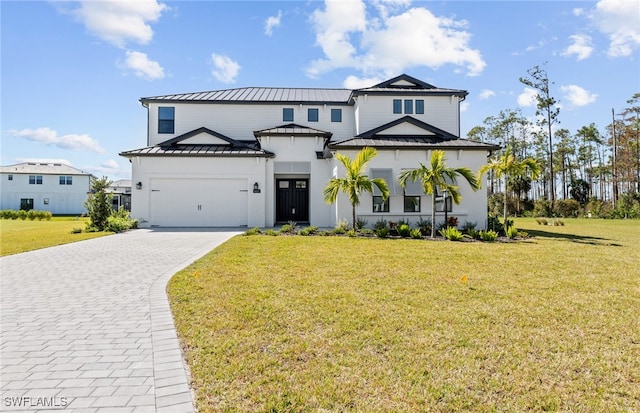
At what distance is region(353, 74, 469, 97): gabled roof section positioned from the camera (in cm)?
2048

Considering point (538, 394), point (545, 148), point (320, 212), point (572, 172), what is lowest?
point (538, 394)

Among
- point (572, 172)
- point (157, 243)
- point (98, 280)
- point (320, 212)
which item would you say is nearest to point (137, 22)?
point (157, 243)

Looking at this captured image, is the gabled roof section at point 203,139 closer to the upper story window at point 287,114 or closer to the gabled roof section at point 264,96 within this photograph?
the gabled roof section at point 264,96

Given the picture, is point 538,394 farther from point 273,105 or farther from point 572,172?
point 572,172

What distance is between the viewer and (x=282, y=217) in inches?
840

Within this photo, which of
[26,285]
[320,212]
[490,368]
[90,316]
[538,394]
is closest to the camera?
[538,394]

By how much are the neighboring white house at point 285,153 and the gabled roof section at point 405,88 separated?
0.21 feet

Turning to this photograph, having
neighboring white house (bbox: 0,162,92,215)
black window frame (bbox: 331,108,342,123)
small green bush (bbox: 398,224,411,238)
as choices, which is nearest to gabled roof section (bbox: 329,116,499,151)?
black window frame (bbox: 331,108,342,123)

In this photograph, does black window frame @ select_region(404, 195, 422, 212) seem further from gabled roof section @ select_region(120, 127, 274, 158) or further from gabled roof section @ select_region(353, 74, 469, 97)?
gabled roof section @ select_region(120, 127, 274, 158)

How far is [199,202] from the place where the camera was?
19469 mm

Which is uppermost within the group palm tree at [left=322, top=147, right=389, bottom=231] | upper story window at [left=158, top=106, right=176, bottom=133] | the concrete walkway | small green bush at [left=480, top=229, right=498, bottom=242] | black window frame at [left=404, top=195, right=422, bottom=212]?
upper story window at [left=158, top=106, right=176, bottom=133]

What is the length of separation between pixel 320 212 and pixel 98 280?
13.8 m

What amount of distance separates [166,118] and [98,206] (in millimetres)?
7438

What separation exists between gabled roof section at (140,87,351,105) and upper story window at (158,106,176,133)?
1.74 feet
